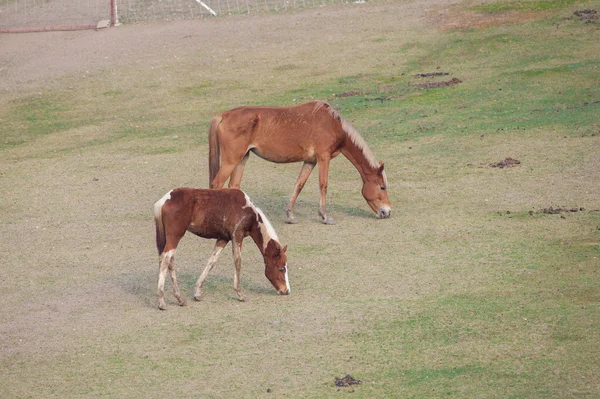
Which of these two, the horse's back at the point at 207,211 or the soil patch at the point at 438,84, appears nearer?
the horse's back at the point at 207,211

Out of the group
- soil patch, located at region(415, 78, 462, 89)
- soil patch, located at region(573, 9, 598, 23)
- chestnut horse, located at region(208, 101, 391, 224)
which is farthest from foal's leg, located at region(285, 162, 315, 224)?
soil patch, located at region(573, 9, 598, 23)

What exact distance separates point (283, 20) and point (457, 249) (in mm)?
16120

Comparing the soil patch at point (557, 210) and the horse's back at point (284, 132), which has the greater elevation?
the horse's back at point (284, 132)

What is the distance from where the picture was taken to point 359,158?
14188 millimetres

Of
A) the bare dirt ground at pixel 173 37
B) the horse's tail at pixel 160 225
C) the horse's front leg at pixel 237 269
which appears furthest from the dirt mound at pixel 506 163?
the bare dirt ground at pixel 173 37

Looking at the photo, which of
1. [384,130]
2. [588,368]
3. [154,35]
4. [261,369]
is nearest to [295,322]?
[261,369]

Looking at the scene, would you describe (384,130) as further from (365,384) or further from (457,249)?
(365,384)

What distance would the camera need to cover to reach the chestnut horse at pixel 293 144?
13.8 meters

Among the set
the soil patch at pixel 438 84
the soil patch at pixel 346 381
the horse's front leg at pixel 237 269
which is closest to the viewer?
the soil patch at pixel 346 381

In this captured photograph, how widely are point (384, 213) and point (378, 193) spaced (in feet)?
1.04

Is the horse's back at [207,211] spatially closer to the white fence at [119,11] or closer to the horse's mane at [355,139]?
the horse's mane at [355,139]

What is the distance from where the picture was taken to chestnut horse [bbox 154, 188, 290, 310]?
416 inches

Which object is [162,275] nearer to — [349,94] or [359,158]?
[359,158]

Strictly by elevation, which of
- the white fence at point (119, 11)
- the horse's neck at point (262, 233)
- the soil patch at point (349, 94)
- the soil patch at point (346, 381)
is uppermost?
the white fence at point (119, 11)
